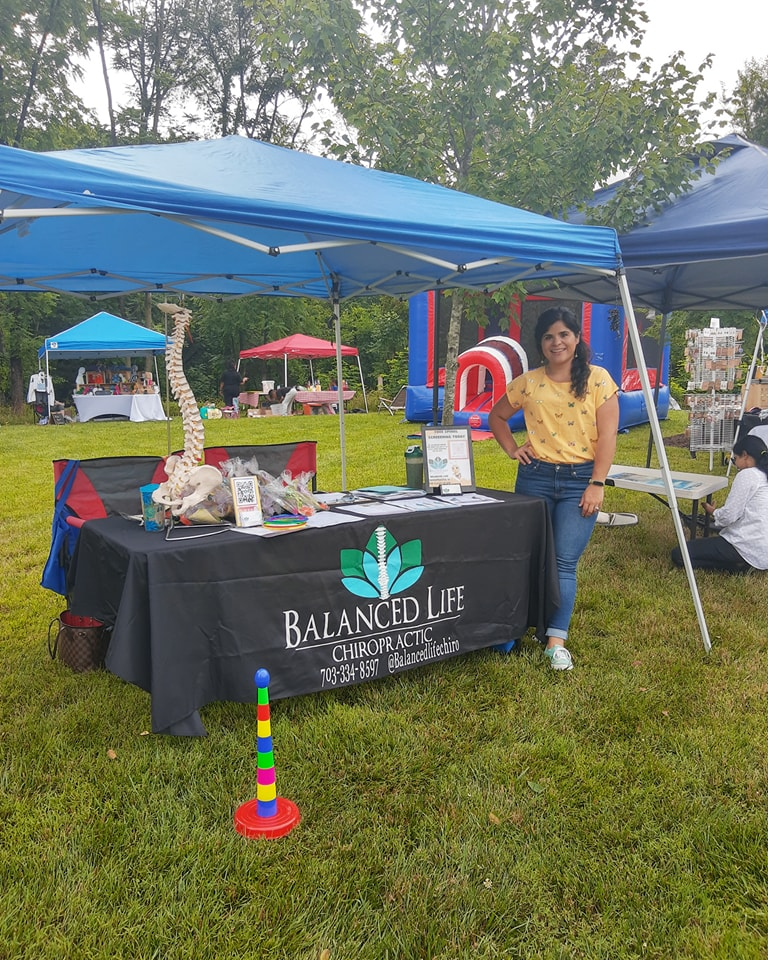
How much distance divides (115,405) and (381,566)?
15.2 metres

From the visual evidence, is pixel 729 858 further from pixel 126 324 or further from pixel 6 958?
pixel 126 324

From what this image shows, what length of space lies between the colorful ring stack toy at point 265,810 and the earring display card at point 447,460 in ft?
5.50

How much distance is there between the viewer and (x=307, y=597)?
2.90 m

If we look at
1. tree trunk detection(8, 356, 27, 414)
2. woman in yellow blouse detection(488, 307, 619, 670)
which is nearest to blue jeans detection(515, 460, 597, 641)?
woman in yellow blouse detection(488, 307, 619, 670)

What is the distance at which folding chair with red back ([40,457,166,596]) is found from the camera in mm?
3334

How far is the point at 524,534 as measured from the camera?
3.48 meters

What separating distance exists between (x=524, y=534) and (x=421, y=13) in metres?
4.26

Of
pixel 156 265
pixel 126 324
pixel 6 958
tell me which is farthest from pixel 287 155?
pixel 126 324

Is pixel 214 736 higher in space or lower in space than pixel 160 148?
lower

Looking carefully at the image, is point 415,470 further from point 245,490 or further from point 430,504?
point 245,490

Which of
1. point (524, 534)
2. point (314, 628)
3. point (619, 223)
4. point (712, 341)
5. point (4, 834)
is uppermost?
point (619, 223)

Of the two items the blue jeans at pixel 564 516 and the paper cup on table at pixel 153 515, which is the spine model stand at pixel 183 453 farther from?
the blue jeans at pixel 564 516

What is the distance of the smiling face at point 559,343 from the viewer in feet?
10.9

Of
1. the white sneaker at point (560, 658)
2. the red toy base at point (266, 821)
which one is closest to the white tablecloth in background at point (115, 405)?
the white sneaker at point (560, 658)
